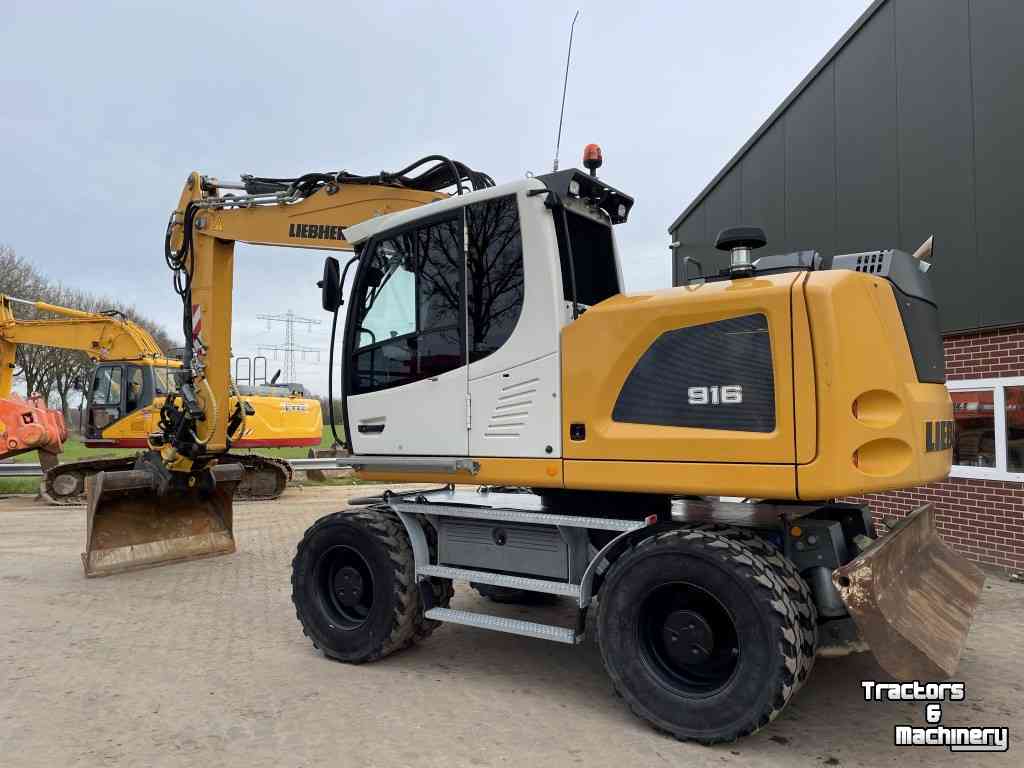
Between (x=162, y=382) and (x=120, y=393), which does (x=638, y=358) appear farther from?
(x=120, y=393)

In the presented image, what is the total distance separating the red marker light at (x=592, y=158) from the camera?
16.2 feet

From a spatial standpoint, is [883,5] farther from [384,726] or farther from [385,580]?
[384,726]

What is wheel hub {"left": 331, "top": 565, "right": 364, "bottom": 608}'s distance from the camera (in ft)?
17.0

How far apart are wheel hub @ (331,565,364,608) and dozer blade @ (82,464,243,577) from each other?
12.1 ft

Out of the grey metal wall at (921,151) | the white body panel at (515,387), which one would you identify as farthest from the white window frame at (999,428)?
the white body panel at (515,387)

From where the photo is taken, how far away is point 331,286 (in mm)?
5199

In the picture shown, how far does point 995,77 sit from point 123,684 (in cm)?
885

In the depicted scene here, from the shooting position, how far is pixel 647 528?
4.17m

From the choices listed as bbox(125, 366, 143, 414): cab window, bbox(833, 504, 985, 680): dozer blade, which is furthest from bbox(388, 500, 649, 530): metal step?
bbox(125, 366, 143, 414): cab window

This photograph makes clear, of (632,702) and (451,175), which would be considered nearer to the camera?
(632,702)

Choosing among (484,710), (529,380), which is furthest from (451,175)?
(484,710)

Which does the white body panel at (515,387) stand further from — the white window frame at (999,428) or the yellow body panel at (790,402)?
the white window frame at (999,428)

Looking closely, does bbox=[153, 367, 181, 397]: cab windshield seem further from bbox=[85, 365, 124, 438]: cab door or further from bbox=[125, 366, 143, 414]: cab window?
bbox=[85, 365, 124, 438]: cab door

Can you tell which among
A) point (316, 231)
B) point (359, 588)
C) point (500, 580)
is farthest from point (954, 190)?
point (359, 588)
